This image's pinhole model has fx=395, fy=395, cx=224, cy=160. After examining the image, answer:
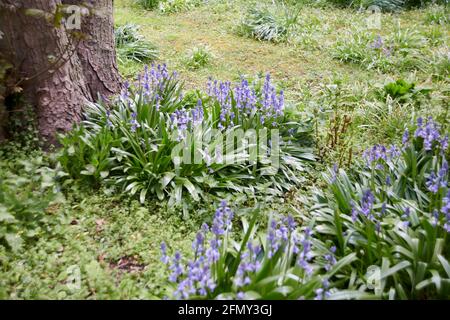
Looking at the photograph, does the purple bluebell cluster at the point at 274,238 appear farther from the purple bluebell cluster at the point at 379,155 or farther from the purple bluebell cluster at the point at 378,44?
the purple bluebell cluster at the point at 378,44

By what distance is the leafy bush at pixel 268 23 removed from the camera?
24.1 feet

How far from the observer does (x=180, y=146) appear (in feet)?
11.6

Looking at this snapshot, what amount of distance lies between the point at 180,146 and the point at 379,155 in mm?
1694

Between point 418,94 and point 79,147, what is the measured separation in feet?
13.6

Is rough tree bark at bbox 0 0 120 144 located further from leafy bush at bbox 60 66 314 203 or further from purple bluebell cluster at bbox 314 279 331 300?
purple bluebell cluster at bbox 314 279 331 300

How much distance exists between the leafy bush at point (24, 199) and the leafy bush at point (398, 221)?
6.76 ft

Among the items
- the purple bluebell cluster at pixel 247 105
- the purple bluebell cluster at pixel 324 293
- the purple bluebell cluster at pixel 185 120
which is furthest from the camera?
the purple bluebell cluster at pixel 247 105

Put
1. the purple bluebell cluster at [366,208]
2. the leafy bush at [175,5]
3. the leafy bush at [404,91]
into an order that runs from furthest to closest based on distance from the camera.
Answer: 1. the leafy bush at [175,5]
2. the leafy bush at [404,91]
3. the purple bluebell cluster at [366,208]

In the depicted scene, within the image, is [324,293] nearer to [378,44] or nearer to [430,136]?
[430,136]

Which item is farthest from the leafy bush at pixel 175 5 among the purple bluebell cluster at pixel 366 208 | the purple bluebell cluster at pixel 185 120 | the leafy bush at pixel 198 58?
the purple bluebell cluster at pixel 366 208

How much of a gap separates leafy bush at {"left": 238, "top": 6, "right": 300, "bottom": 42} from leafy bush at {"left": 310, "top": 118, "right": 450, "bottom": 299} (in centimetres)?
448

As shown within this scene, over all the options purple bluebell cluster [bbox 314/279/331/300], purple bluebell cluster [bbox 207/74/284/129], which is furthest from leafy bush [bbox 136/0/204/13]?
purple bluebell cluster [bbox 314/279/331/300]

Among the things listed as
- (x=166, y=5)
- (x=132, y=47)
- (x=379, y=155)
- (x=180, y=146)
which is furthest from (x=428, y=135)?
(x=166, y=5)

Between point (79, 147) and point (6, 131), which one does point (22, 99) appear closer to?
point (6, 131)
